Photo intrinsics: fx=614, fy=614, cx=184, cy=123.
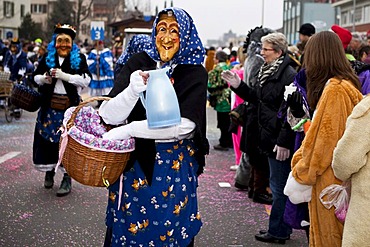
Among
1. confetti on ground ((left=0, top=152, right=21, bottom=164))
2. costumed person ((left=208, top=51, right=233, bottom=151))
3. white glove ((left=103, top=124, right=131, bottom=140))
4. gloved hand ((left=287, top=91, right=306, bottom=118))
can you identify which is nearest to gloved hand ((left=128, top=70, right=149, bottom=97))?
white glove ((left=103, top=124, right=131, bottom=140))

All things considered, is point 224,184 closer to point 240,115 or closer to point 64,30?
point 240,115

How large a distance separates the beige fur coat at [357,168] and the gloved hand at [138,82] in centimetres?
117

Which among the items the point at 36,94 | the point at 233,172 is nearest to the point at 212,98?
the point at 233,172

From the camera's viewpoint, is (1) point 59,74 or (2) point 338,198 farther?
(1) point 59,74

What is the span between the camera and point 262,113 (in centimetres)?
600

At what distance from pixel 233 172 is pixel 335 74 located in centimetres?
529

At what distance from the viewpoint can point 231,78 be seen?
18.2 ft

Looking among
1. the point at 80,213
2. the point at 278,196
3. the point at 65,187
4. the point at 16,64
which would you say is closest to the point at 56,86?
the point at 65,187

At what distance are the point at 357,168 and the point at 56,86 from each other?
4.52 meters

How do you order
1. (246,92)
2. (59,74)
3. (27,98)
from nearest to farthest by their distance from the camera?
(246,92) < (59,74) < (27,98)

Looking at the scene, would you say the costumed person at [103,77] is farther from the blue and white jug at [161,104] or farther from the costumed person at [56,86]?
the blue and white jug at [161,104]

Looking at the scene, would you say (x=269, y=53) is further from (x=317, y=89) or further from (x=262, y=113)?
(x=317, y=89)

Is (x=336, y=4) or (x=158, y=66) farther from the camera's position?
(x=336, y=4)

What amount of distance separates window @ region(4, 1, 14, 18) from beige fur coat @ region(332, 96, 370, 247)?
185 ft
